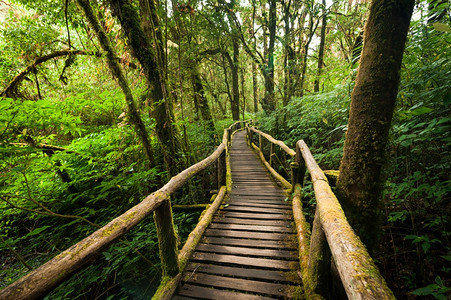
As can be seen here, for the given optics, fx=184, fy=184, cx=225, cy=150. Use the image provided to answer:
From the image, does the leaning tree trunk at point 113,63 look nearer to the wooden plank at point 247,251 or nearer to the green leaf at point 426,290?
the wooden plank at point 247,251

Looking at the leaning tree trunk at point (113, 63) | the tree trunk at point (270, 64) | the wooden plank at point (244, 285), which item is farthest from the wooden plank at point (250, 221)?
the tree trunk at point (270, 64)

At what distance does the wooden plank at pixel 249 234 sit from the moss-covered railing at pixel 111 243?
0.20m

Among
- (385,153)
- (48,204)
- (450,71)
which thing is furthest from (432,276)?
(48,204)

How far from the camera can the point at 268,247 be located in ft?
9.20

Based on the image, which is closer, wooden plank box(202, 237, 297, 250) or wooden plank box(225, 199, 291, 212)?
wooden plank box(202, 237, 297, 250)

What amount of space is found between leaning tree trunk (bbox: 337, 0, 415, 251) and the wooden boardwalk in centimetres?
106

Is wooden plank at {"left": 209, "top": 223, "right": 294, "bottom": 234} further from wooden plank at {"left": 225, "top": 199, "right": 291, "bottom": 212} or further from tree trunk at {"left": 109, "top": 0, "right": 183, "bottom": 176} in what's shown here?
tree trunk at {"left": 109, "top": 0, "right": 183, "bottom": 176}

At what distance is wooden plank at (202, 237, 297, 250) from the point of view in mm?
2779

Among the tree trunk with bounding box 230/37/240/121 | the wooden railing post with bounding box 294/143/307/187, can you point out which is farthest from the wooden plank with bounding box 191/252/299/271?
the tree trunk with bounding box 230/37/240/121

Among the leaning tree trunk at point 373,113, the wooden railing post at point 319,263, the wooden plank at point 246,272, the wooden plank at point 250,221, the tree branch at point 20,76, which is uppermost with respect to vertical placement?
the tree branch at point 20,76

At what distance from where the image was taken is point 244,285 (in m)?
2.21

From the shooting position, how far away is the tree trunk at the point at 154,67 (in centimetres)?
434

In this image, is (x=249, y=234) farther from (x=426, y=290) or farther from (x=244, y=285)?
(x=426, y=290)

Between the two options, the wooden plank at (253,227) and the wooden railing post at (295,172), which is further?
the wooden railing post at (295,172)
